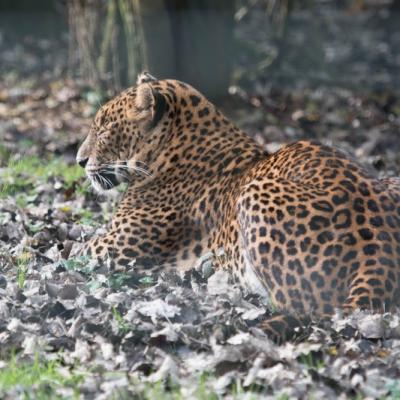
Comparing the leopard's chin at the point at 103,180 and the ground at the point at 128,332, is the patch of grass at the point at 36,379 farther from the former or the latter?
the leopard's chin at the point at 103,180

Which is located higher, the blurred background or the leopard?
the blurred background

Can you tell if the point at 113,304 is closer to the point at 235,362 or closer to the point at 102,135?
the point at 235,362

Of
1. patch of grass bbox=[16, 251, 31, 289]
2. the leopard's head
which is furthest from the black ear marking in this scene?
patch of grass bbox=[16, 251, 31, 289]

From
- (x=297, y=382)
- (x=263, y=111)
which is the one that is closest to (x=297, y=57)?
(x=263, y=111)

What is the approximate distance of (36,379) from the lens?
511cm

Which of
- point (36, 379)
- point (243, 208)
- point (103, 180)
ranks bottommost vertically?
point (36, 379)

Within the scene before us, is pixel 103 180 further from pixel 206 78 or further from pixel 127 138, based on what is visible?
pixel 206 78

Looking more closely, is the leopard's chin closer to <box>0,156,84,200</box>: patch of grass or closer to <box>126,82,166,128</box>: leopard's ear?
<box>126,82,166,128</box>: leopard's ear

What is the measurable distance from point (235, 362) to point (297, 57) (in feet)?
41.8

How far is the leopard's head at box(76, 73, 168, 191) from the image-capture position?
7.40 meters

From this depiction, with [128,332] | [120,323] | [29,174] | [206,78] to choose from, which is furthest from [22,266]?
[206,78]

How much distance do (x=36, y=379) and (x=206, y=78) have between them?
337 inches

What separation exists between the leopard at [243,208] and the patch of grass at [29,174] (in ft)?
5.62

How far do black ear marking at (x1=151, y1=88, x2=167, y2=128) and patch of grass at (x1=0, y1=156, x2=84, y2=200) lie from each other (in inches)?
75.6
